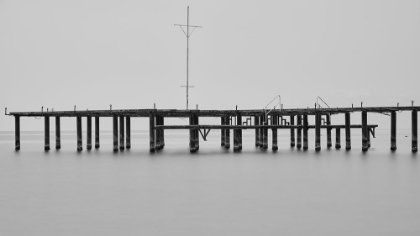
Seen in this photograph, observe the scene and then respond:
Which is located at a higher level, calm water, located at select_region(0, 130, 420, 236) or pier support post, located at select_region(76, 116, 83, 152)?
pier support post, located at select_region(76, 116, 83, 152)

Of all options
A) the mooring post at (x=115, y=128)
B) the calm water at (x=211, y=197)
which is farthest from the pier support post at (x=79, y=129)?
the calm water at (x=211, y=197)

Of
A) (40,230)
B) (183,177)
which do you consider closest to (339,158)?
(183,177)

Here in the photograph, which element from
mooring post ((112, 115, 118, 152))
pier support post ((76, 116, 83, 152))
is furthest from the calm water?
pier support post ((76, 116, 83, 152))

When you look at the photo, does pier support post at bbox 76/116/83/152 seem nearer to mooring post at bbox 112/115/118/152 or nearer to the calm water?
mooring post at bbox 112/115/118/152

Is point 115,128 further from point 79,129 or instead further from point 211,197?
point 211,197

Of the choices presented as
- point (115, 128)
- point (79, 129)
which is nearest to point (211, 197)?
point (115, 128)

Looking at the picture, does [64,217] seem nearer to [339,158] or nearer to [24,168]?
[24,168]

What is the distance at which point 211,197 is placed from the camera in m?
29.3

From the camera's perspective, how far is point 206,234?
2089cm

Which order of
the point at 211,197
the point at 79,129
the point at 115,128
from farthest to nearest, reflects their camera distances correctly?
the point at 79,129 < the point at 115,128 < the point at 211,197

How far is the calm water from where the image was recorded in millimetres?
21859

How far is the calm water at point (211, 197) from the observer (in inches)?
861

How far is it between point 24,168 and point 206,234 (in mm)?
28759

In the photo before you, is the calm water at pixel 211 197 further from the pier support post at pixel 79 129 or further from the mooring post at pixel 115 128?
the pier support post at pixel 79 129
